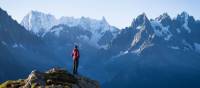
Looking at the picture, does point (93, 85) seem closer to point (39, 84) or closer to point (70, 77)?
point (70, 77)

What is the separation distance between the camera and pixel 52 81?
51.6 metres

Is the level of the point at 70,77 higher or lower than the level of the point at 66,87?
higher

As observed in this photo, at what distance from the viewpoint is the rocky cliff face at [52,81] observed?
4978 centimetres

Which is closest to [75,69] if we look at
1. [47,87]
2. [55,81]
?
[55,81]

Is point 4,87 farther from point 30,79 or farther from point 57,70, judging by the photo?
point 57,70

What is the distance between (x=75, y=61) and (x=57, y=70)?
5.74 meters

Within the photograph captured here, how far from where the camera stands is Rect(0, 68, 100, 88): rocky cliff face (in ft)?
163

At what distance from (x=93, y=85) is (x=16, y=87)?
33.4 ft

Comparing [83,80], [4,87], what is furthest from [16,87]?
[83,80]

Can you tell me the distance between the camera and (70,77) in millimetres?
54906

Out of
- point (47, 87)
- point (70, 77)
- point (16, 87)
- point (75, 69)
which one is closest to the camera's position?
point (47, 87)

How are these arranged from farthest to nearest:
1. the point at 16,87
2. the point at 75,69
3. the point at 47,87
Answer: the point at 75,69 < the point at 16,87 < the point at 47,87

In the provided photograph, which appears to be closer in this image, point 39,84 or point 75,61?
point 39,84

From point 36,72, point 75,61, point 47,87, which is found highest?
point 75,61
